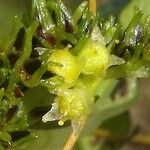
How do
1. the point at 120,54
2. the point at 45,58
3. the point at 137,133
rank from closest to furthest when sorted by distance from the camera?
the point at 45,58, the point at 120,54, the point at 137,133

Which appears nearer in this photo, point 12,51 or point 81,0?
point 12,51

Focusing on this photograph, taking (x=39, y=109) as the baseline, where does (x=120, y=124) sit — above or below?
below

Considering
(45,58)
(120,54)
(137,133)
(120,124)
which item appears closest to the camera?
(45,58)

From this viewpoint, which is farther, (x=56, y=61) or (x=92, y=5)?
(x=92, y=5)

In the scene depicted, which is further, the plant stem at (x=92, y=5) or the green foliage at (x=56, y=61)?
the plant stem at (x=92, y=5)

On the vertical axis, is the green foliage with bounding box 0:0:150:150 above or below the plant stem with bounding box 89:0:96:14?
below

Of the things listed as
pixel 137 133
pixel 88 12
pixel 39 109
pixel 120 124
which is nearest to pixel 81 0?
pixel 88 12

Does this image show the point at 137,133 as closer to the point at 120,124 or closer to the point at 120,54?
the point at 120,124

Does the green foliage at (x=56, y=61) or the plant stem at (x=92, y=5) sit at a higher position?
the plant stem at (x=92, y=5)
